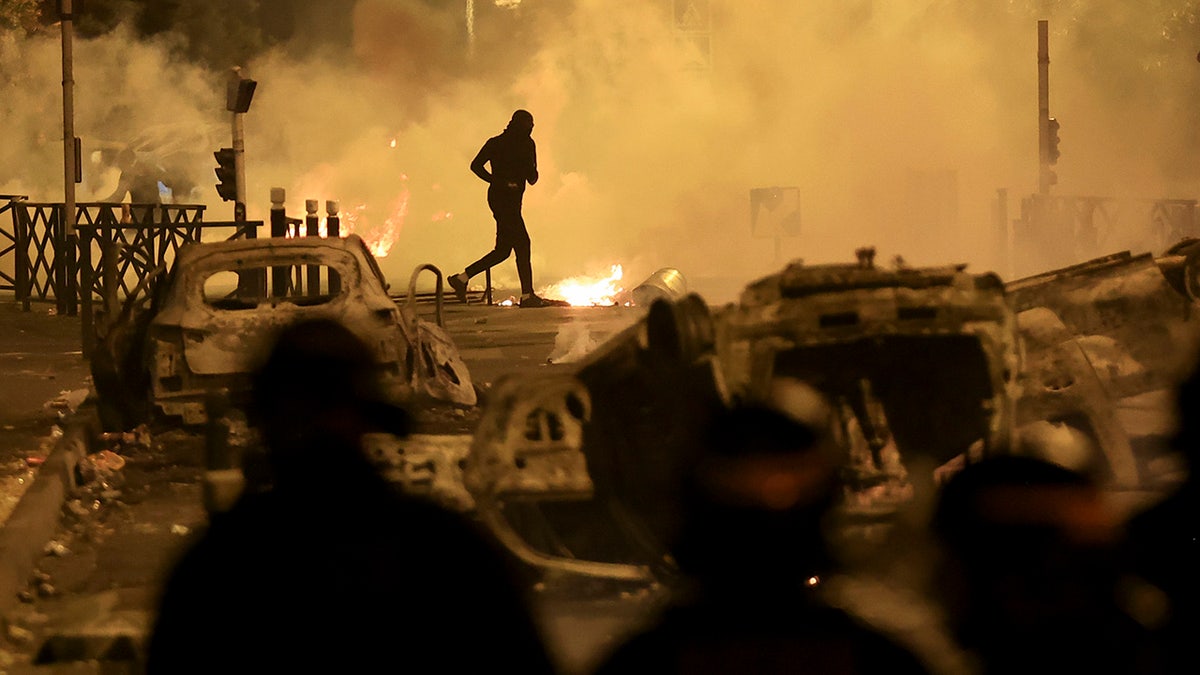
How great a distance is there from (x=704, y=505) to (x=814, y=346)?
377 cm

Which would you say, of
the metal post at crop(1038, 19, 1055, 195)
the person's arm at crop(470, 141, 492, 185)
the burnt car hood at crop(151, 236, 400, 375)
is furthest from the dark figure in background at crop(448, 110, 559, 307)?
the metal post at crop(1038, 19, 1055, 195)

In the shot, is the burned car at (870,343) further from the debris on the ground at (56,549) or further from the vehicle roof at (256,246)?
the vehicle roof at (256,246)

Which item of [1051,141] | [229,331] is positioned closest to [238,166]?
[229,331]

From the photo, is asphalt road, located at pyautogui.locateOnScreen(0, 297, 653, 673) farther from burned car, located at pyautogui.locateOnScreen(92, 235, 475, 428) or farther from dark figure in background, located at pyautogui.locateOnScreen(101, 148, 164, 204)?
dark figure in background, located at pyautogui.locateOnScreen(101, 148, 164, 204)

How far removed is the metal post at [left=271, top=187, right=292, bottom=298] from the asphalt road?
1640 millimetres

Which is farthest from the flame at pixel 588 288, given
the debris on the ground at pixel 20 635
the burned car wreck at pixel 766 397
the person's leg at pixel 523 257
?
the debris on the ground at pixel 20 635

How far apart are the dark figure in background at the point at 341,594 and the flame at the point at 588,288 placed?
68.4ft

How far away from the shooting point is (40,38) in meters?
37.2

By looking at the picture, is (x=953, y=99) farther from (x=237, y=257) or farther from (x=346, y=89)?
(x=237, y=257)

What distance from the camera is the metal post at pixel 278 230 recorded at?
1773cm

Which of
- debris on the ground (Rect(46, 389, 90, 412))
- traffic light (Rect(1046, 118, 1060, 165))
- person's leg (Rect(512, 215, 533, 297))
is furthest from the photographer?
traffic light (Rect(1046, 118, 1060, 165))

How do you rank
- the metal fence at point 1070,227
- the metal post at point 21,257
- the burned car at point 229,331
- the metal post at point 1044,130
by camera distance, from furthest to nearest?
the metal fence at point 1070,227, the metal post at point 1044,130, the metal post at point 21,257, the burned car at point 229,331

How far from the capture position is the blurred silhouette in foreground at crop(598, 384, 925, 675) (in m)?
2.87

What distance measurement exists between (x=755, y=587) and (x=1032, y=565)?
0.58 m
